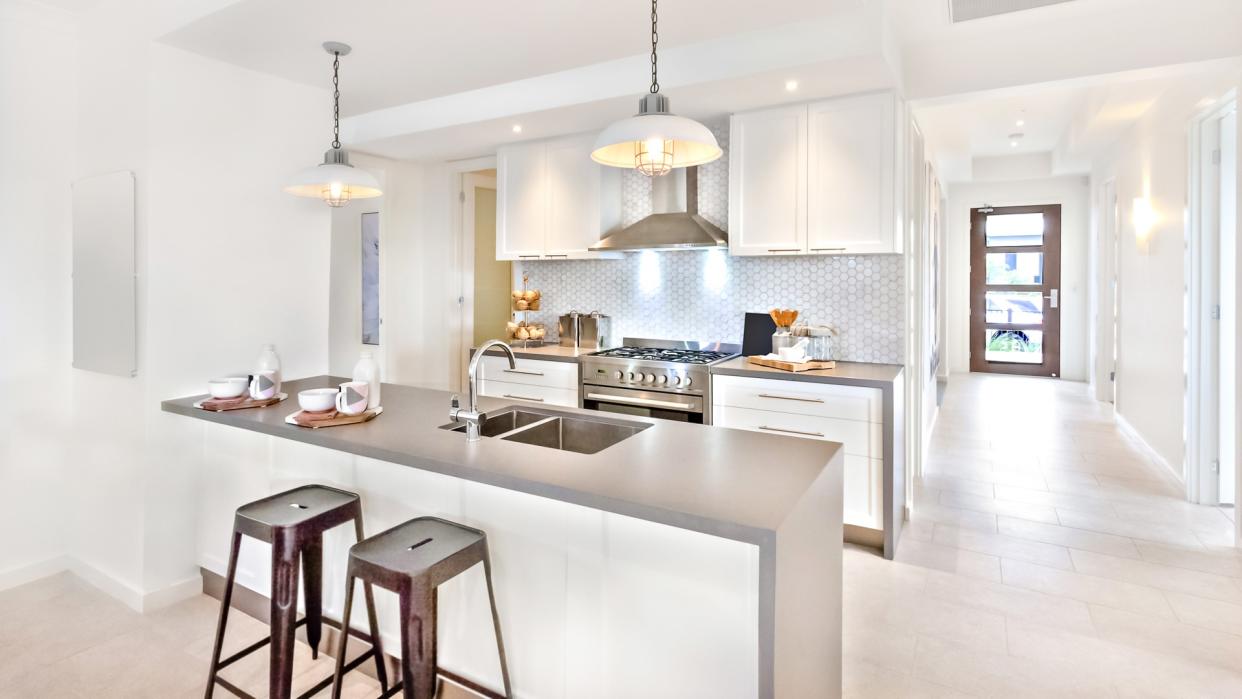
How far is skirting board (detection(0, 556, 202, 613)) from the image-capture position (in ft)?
8.86

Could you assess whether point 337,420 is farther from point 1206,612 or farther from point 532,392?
point 1206,612

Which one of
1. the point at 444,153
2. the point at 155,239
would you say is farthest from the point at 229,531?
the point at 444,153

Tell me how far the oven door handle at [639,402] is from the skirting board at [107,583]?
2.21 m

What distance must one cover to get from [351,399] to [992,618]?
2678mm

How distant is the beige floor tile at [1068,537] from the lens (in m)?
3.22

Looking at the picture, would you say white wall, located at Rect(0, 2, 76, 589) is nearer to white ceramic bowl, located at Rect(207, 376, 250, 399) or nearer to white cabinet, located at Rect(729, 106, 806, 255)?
white ceramic bowl, located at Rect(207, 376, 250, 399)

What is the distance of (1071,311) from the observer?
8.68m

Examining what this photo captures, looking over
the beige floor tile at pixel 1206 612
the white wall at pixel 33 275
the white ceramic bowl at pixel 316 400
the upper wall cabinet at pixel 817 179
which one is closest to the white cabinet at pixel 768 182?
the upper wall cabinet at pixel 817 179

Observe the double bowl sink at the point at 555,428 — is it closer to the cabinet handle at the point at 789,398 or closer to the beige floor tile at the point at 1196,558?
the cabinet handle at the point at 789,398

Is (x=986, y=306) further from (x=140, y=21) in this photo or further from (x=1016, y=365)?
(x=140, y=21)

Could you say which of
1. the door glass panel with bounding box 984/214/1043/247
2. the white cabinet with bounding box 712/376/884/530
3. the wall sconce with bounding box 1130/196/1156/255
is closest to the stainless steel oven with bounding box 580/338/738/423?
the white cabinet with bounding box 712/376/884/530

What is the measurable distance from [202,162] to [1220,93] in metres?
5.27

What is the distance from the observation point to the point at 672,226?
13.1 ft

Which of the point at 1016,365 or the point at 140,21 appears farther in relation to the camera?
the point at 1016,365
